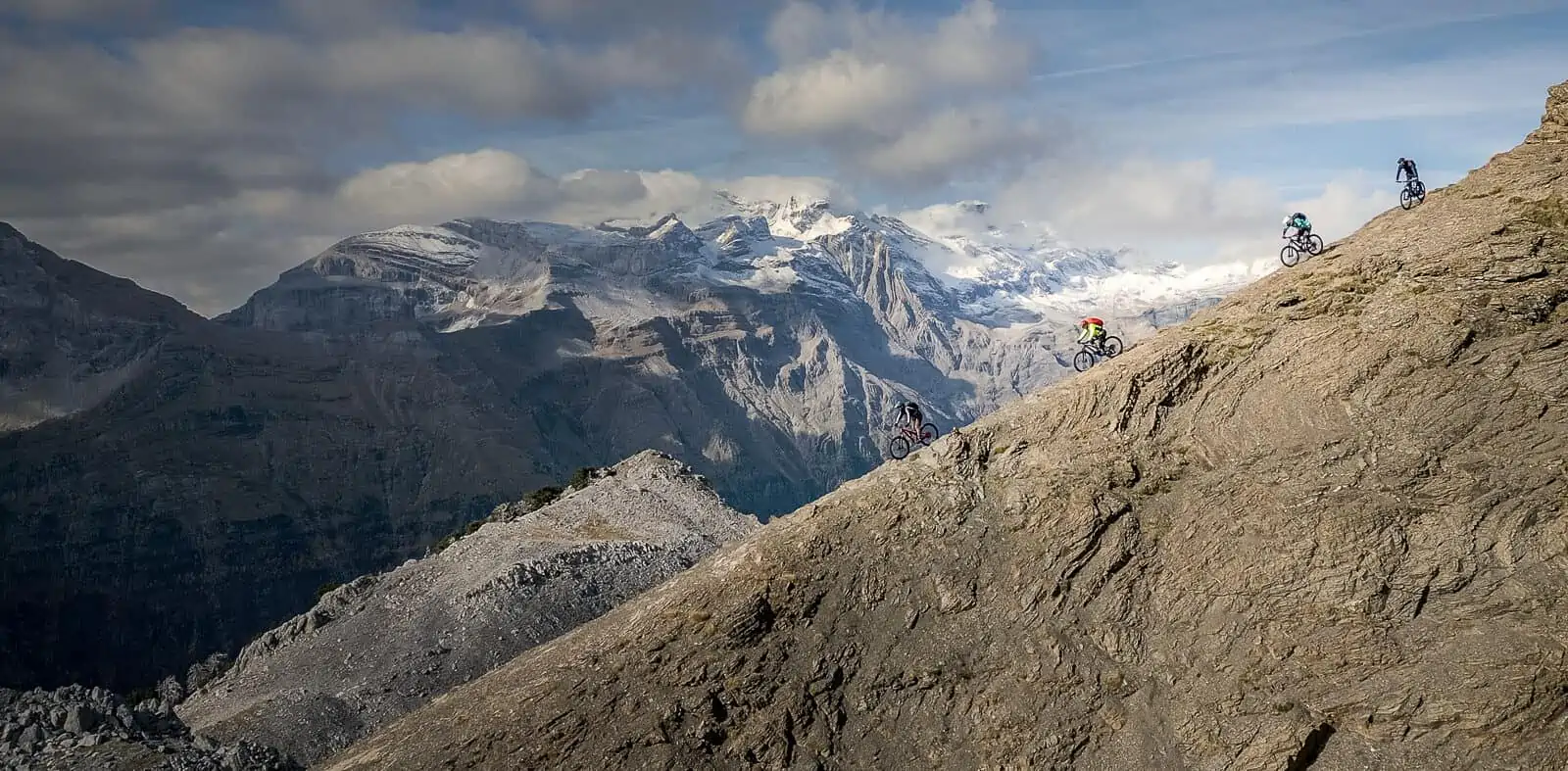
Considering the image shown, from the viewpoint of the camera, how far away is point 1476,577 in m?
41.4

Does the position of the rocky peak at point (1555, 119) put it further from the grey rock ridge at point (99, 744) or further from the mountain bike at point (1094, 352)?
the grey rock ridge at point (99, 744)

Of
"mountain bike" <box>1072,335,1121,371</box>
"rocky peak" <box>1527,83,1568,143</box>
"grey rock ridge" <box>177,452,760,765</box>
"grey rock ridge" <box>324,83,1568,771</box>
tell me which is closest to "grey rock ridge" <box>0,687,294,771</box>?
"grey rock ridge" <box>177,452,760,765</box>

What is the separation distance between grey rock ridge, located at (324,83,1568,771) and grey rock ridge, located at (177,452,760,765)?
746 inches

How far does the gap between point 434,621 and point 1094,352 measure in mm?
49835

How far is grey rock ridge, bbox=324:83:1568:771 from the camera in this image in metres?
41.0

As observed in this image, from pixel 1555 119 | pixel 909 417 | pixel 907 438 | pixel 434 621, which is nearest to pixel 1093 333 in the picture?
pixel 909 417

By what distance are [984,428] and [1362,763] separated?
21.1 meters

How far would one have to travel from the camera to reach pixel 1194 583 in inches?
1775

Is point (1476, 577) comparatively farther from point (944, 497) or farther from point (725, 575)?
point (725, 575)

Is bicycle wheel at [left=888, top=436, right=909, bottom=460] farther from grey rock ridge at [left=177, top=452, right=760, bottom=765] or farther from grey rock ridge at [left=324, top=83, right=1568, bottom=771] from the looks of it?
grey rock ridge at [left=177, top=452, right=760, bottom=765]

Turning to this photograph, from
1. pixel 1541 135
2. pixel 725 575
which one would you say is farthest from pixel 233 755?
pixel 1541 135

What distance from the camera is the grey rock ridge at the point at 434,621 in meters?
66.6

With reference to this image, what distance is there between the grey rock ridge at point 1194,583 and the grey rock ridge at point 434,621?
62.1 feet

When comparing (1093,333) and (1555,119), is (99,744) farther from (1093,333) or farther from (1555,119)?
(1555,119)
